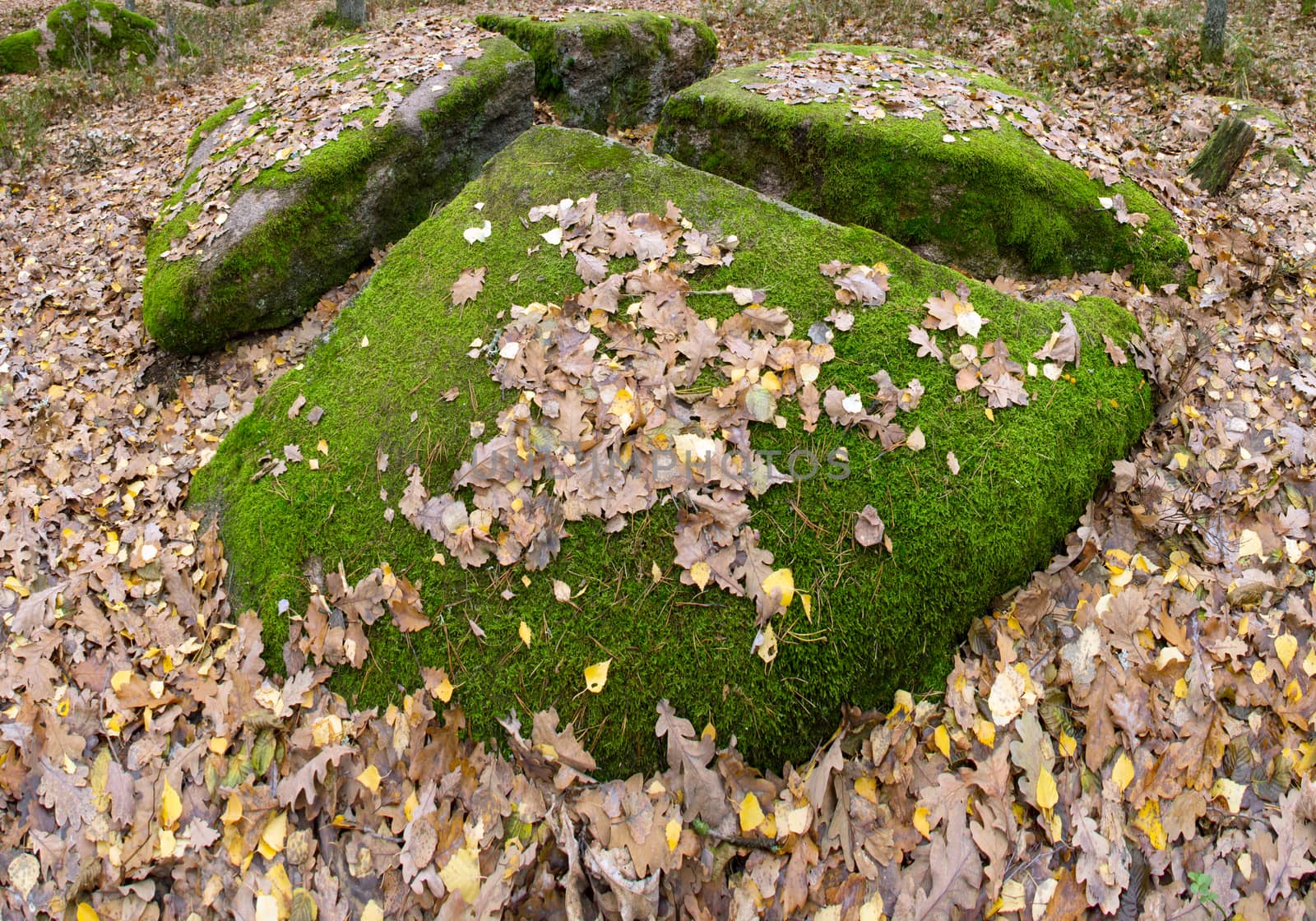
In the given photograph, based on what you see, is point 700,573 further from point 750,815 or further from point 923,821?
point 923,821

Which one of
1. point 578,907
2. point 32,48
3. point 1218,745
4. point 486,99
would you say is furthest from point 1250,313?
point 32,48

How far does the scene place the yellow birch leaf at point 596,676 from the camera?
2551 millimetres

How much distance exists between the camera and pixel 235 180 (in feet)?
16.9

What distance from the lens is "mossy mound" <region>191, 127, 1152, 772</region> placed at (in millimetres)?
2553

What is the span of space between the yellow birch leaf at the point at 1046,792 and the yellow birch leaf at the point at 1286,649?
1.06 metres

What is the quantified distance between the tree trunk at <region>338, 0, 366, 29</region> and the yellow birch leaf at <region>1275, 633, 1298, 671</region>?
14.2 metres

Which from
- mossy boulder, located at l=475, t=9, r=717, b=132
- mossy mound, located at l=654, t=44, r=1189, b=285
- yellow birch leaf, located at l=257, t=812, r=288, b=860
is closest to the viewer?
yellow birch leaf, located at l=257, t=812, r=288, b=860

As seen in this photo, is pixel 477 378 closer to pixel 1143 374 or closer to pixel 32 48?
pixel 1143 374

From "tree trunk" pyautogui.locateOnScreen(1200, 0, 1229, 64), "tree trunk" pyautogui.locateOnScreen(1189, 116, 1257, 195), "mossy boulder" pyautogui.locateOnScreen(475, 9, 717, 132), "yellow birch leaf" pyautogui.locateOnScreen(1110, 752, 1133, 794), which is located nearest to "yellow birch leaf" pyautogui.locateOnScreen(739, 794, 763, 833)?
"yellow birch leaf" pyautogui.locateOnScreen(1110, 752, 1133, 794)

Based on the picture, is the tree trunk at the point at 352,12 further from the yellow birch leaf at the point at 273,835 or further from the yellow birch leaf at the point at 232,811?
the yellow birch leaf at the point at 273,835

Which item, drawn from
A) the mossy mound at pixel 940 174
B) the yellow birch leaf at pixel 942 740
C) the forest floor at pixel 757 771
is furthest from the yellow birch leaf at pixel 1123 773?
the mossy mound at pixel 940 174

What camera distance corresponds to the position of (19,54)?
988cm

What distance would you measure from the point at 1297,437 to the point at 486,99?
601 cm

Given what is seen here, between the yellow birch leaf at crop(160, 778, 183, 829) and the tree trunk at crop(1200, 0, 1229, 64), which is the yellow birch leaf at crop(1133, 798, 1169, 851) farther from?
the tree trunk at crop(1200, 0, 1229, 64)
